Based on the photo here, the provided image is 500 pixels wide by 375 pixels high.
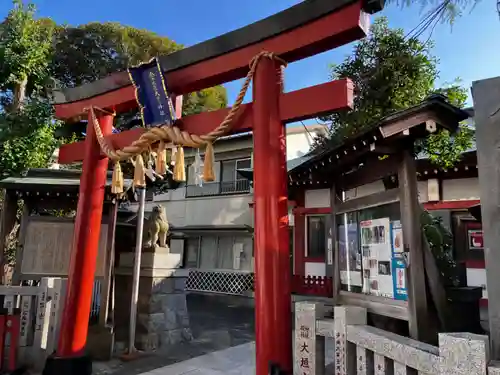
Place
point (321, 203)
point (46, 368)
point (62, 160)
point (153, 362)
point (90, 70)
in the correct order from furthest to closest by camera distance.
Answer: point (90, 70) < point (321, 203) < point (62, 160) < point (153, 362) < point (46, 368)

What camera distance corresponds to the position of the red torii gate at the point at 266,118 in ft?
12.7

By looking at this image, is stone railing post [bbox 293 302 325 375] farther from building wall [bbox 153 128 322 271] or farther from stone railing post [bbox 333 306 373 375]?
building wall [bbox 153 128 322 271]

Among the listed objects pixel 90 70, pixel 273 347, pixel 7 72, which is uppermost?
pixel 90 70

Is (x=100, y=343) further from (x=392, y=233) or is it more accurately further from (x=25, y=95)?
(x=25, y=95)

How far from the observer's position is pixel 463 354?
1938 mm

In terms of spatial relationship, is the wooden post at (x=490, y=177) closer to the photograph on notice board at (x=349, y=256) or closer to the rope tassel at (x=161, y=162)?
the photograph on notice board at (x=349, y=256)

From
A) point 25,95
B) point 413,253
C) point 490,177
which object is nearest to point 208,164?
point 413,253

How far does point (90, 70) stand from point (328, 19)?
13966 millimetres

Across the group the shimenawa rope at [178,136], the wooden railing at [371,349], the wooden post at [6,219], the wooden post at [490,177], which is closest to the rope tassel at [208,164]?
the shimenawa rope at [178,136]

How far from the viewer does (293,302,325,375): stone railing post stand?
131 inches

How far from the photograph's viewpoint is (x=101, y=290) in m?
7.23

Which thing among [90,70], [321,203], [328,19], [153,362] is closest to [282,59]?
[328,19]

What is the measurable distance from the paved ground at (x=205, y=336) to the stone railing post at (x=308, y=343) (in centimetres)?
352

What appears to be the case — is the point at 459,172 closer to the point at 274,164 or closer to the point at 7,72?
the point at 274,164
